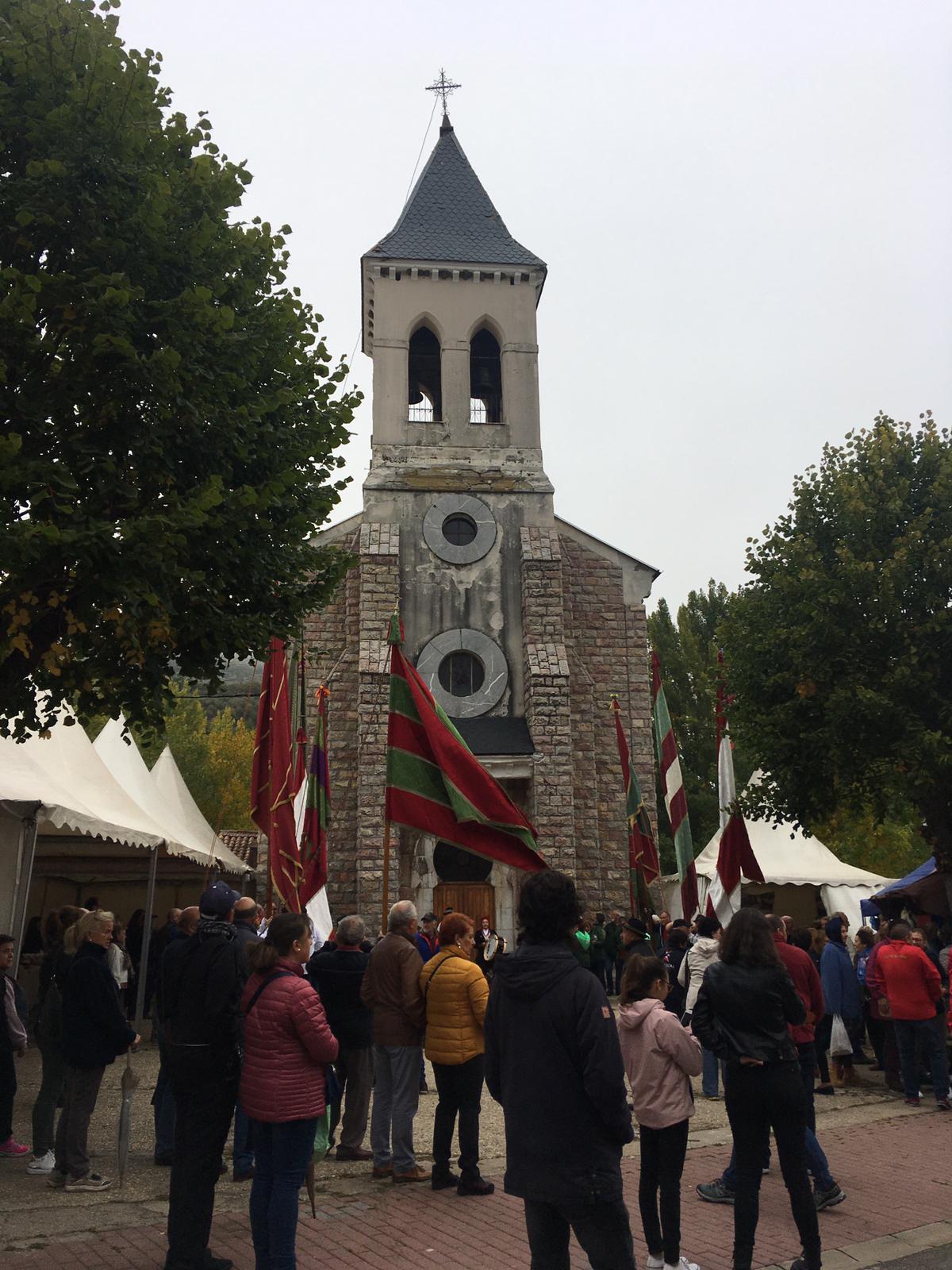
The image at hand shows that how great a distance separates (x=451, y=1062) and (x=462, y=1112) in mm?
393

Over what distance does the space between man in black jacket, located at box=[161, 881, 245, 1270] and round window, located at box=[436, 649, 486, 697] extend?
16290 millimetres

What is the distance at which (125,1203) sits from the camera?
20.0 feet

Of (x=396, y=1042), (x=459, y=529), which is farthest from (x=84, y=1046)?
(x=459, y=529)

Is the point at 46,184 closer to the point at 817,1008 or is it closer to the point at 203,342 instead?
the point at 203,342

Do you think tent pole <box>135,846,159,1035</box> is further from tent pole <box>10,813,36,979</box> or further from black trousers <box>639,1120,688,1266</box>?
black trousers <box>639,1120,688,1266</box>

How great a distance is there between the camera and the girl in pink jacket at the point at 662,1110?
198 inches

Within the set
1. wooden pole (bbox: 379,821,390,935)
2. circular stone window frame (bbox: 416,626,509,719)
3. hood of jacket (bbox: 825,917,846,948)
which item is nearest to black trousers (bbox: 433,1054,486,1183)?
wooden pole (bbox: 379,821,390,935)

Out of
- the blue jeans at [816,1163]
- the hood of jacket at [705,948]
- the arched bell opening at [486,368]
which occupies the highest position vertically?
the arched bell opening at [486,368]

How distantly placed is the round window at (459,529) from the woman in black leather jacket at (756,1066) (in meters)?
17.9

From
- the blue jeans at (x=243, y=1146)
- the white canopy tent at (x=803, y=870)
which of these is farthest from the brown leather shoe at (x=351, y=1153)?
the white canopy tent at (x=803, y=870)

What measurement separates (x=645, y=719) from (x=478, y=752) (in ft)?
13.6

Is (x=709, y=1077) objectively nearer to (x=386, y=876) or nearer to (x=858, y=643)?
(x=386, y=876)

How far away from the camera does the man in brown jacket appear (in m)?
6.62

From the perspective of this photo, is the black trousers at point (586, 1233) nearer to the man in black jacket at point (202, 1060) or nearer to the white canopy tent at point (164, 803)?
the man in black jacket at point (202, 1060)
